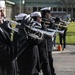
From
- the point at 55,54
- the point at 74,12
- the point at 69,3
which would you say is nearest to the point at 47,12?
the point at 55,54

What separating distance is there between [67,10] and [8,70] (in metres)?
120

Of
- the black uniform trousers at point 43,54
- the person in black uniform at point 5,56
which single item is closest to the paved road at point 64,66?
the black uniform trousers at point 43,54

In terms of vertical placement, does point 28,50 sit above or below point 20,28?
below

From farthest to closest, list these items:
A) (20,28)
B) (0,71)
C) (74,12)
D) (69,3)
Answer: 1. (74,12)
2. (69,3)
3. (20,28)
4. (0,71)

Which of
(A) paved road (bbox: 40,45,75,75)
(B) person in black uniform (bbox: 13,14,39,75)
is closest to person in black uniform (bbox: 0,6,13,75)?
(B) person in black uniform (bbox: 13,14,39,75)

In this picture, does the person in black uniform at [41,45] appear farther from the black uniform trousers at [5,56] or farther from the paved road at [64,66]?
the paved road at [64,66]

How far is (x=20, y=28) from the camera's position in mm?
5438

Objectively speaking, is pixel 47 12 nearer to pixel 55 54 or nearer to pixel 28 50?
pixel 28 50

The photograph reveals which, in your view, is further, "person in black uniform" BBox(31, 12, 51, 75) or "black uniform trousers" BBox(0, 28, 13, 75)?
"person in black uniform" BBox(31, 12, 51, 75)

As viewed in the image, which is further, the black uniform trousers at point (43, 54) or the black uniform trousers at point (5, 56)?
the black uniform trousers at point (43, 54)

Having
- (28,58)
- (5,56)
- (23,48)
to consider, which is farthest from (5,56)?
(28,58)

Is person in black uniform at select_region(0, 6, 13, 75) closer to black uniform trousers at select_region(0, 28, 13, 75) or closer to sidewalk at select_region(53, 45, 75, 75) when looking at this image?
black uniform trousers at select_region(0, 28, 13, 75)

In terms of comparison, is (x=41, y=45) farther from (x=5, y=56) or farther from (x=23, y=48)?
(x=5, y=56)

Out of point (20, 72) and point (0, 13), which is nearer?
point (0, 13)
